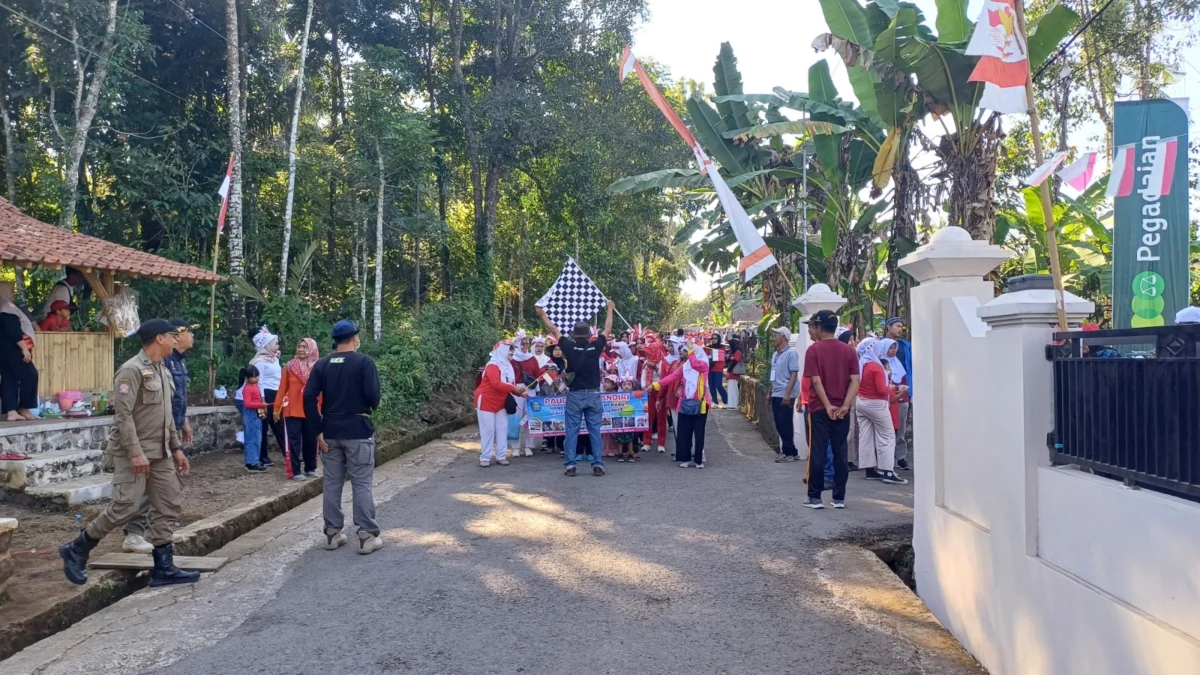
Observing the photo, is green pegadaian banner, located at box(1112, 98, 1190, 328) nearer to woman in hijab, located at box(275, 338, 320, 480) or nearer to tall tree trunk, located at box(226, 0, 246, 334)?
woman in hijab, located at box(275, 338, 320, 480)

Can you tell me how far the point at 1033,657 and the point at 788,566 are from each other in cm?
250

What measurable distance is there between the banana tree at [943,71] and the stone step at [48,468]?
10.2 meters

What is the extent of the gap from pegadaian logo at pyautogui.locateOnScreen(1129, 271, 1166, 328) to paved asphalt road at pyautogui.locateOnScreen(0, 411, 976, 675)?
2.93 metres

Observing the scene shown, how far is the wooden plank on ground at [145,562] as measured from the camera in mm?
6395

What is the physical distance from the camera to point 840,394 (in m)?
8.27

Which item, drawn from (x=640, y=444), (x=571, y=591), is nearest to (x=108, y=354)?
(x=640, y=444)

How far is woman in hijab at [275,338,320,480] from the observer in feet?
32.8

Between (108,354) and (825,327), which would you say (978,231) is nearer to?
(825,327)

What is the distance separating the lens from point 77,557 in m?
6.00

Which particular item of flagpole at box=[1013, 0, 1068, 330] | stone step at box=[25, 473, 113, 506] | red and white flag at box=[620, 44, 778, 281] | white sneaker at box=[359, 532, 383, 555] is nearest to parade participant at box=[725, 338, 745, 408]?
red and white flag at box=[620, 44, 778, 281]

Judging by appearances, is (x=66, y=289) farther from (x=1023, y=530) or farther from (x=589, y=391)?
(x=1023, y=530)

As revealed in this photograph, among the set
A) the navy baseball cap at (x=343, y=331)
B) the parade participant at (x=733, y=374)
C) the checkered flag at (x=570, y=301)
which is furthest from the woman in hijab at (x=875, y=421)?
the parade participant at (x=733, y=374)

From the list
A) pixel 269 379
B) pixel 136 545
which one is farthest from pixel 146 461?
pixel 269 379

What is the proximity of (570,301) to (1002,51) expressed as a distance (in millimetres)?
12331
